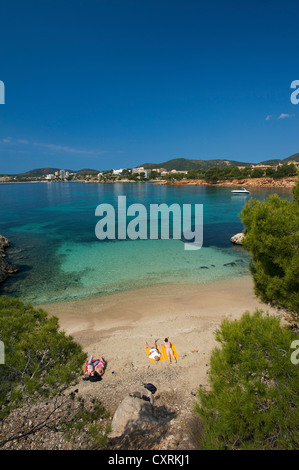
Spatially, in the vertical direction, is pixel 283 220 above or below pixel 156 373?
above

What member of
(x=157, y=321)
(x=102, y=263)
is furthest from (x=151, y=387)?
(x=102, y=263)

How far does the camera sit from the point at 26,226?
39.2 meters

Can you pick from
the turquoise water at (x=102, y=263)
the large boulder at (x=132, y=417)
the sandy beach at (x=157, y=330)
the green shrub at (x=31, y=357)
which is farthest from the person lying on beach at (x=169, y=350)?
the turquoise water at (x=102, y=263)

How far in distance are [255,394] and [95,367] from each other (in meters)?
6.43

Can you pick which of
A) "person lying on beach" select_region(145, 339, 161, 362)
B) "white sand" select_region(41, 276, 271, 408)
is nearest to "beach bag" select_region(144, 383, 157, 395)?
"white sand" select_region(41, 276, 271, 408)

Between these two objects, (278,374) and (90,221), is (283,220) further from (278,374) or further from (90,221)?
(90,221)

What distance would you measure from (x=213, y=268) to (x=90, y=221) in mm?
30708

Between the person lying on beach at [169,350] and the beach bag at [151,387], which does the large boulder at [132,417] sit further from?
the person lying on beach at [169,350]

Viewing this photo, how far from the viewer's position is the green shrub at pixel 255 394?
381 centimetres

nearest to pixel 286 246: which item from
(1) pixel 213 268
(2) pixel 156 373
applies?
(2) pixel 156 373

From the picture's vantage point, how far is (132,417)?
20.2 ft

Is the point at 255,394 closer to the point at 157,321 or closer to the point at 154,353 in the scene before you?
the point at 154,353

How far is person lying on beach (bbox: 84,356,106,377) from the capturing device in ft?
26.3

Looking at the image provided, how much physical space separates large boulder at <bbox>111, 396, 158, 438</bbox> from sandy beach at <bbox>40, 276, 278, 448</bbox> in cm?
63
